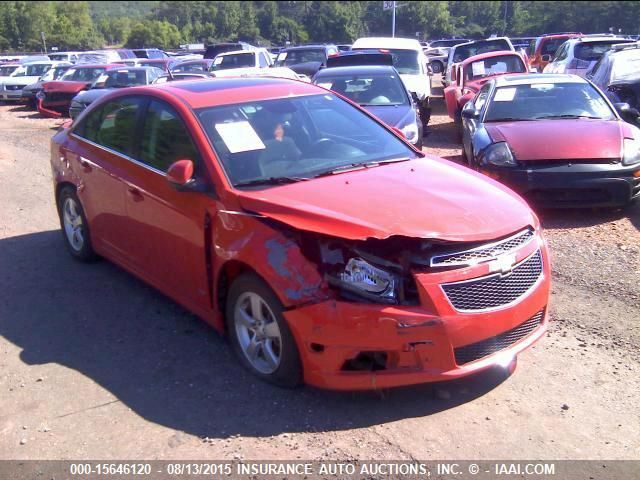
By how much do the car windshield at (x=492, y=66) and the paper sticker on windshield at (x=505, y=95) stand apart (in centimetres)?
575

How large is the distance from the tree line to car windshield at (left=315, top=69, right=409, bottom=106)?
45.6 metres

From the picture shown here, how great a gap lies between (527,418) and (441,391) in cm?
49

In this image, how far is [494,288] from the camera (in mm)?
3600

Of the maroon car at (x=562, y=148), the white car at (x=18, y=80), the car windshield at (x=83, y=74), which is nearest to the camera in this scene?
the maroon car at (x=562, y=148)

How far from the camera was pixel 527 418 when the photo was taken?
357 centimetres

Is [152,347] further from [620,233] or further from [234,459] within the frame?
[620,233]

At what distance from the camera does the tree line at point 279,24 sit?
61562mm

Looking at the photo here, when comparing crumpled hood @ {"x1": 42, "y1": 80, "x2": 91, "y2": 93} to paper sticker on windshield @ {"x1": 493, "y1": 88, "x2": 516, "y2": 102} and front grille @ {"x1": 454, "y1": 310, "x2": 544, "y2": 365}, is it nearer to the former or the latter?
paper sticker on windshield @ {"x1": 493, "y1": 88, "x2": 516, "y2": 102}

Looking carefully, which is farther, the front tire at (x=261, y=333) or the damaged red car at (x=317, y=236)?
the front tire at (x=261, y=333)

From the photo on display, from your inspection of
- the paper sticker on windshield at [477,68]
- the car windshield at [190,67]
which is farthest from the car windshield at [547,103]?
the car windshield at [190,67]

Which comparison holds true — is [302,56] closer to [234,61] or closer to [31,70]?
[234,61]

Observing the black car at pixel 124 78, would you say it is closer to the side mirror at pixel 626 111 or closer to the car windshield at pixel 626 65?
the car windshield at pixel 626 65

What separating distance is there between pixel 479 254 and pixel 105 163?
127 inches

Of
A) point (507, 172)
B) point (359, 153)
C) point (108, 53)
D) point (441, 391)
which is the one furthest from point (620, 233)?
point (108, 53)
